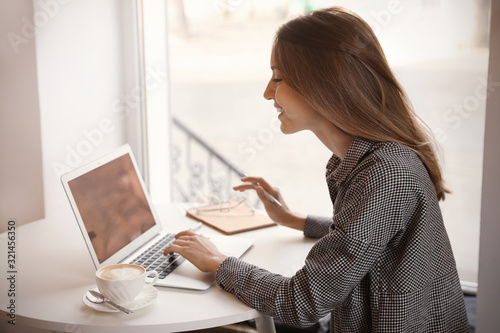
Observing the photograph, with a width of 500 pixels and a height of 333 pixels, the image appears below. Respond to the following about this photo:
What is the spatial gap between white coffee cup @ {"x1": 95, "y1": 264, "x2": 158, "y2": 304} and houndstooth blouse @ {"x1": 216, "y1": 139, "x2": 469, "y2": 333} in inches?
Result: 6.8

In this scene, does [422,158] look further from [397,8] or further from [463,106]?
[397,8]

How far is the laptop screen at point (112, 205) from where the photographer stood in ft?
3.79

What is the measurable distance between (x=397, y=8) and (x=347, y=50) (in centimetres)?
83

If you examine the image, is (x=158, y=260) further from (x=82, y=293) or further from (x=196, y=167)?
(x=196, y=167)

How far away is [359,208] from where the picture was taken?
96 centimetres

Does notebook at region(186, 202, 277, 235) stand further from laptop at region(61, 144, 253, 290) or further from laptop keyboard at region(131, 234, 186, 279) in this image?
laptop keyboard at region(131, 234, 186, 279)

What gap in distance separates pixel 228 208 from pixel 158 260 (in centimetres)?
45

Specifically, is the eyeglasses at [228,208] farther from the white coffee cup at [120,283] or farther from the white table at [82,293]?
the white coffee cup at [120,283]

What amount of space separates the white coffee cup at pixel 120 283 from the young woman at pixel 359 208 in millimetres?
166

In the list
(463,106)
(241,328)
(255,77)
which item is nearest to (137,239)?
(241,328)

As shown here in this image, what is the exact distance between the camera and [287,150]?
3.52 meters

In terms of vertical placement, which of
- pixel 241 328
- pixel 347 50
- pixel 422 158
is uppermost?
pixel 347 50

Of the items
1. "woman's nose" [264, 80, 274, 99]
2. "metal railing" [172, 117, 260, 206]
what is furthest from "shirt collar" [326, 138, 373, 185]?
"metal railing" [172, 117, 260, 206]

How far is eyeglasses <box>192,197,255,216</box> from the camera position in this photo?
1633 millimetres
